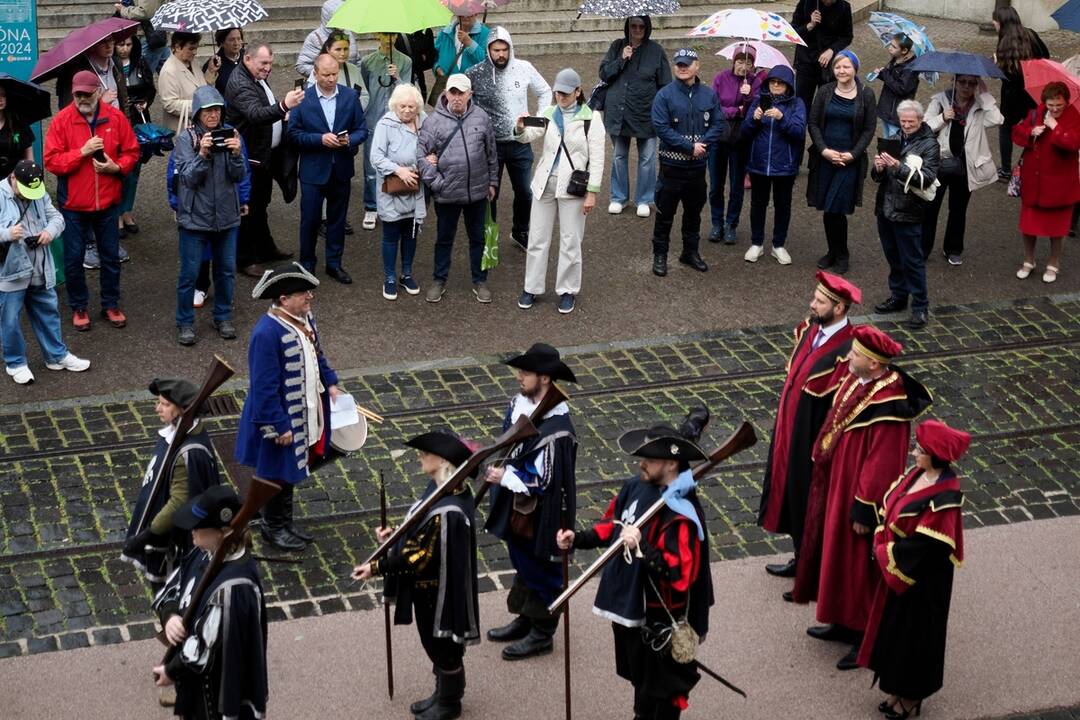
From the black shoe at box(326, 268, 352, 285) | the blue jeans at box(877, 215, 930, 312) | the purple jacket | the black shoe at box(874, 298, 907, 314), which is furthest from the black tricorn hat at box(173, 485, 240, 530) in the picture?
the purple jacket

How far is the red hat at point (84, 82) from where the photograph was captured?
11.6 meters

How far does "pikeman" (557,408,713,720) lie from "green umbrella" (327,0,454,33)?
20.6 ft

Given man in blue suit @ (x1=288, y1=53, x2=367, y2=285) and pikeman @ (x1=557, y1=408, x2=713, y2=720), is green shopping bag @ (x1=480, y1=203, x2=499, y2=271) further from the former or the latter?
pikeman @ (x1=557, y1=408, x2=713, y2=720)

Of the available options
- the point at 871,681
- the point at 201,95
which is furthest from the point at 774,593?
the point at 201,95

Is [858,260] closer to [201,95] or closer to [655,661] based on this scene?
[201,95]

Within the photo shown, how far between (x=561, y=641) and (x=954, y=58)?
7264 millimetres

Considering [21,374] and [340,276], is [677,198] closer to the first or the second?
[340,276]

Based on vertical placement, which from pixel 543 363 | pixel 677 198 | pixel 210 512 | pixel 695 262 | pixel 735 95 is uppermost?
pixel 735 95

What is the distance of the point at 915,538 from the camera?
7527 mm

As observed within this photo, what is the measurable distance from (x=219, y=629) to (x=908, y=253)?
7741 mm

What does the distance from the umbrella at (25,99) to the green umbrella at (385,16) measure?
2.42 meters

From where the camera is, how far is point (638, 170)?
14.9 m

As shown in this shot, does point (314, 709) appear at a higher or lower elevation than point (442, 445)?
lower

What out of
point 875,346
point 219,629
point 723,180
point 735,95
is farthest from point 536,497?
point 723,180
